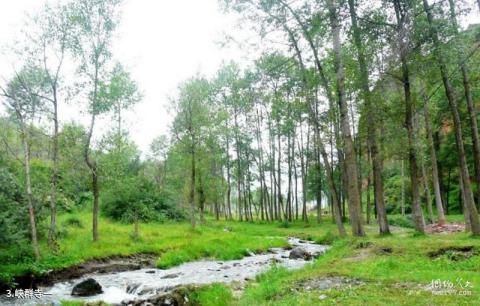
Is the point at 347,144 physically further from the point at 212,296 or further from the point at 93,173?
the point at 93,173

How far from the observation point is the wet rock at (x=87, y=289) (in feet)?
48.3

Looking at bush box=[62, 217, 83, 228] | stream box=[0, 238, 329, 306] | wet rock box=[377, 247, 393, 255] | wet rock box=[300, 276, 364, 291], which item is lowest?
stream box=[0, 238, 329, 306]

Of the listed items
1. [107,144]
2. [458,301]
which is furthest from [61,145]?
[458,301]

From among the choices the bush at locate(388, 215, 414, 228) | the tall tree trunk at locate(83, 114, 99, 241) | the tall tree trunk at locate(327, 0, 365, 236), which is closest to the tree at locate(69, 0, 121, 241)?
the tall tree trunk at locate(83, 114, 99, 241)

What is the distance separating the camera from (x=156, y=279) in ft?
56.3

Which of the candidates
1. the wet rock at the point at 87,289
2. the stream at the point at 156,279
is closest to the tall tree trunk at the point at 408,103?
the stream at the point at 156,279

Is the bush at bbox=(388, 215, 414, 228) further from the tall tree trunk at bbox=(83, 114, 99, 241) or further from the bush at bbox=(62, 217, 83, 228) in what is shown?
the bush at bbox=(62, 217, 83, 228)

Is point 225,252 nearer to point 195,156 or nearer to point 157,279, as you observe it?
point 157,279

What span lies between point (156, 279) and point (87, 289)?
3115 mm

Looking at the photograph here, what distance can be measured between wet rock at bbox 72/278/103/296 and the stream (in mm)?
281

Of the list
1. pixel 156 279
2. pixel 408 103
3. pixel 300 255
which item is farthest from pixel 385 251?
pixel 156 279

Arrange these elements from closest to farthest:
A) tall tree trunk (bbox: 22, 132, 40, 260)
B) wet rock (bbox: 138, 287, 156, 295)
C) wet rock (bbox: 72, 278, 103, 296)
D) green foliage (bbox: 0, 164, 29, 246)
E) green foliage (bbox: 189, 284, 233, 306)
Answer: green foliage (bbox: 189, 284, 233, 306) → wet rock (bbox: 138, 287, 156, 295) → wet rock (bbox: 72, 278, 103, 296) → green foliage (bbox: 0, 164, 29, 246) → tall tree trunk (bbox: 22, 132, 40, 260)

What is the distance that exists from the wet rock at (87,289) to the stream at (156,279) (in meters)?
0.28

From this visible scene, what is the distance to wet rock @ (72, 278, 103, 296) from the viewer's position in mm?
14734
